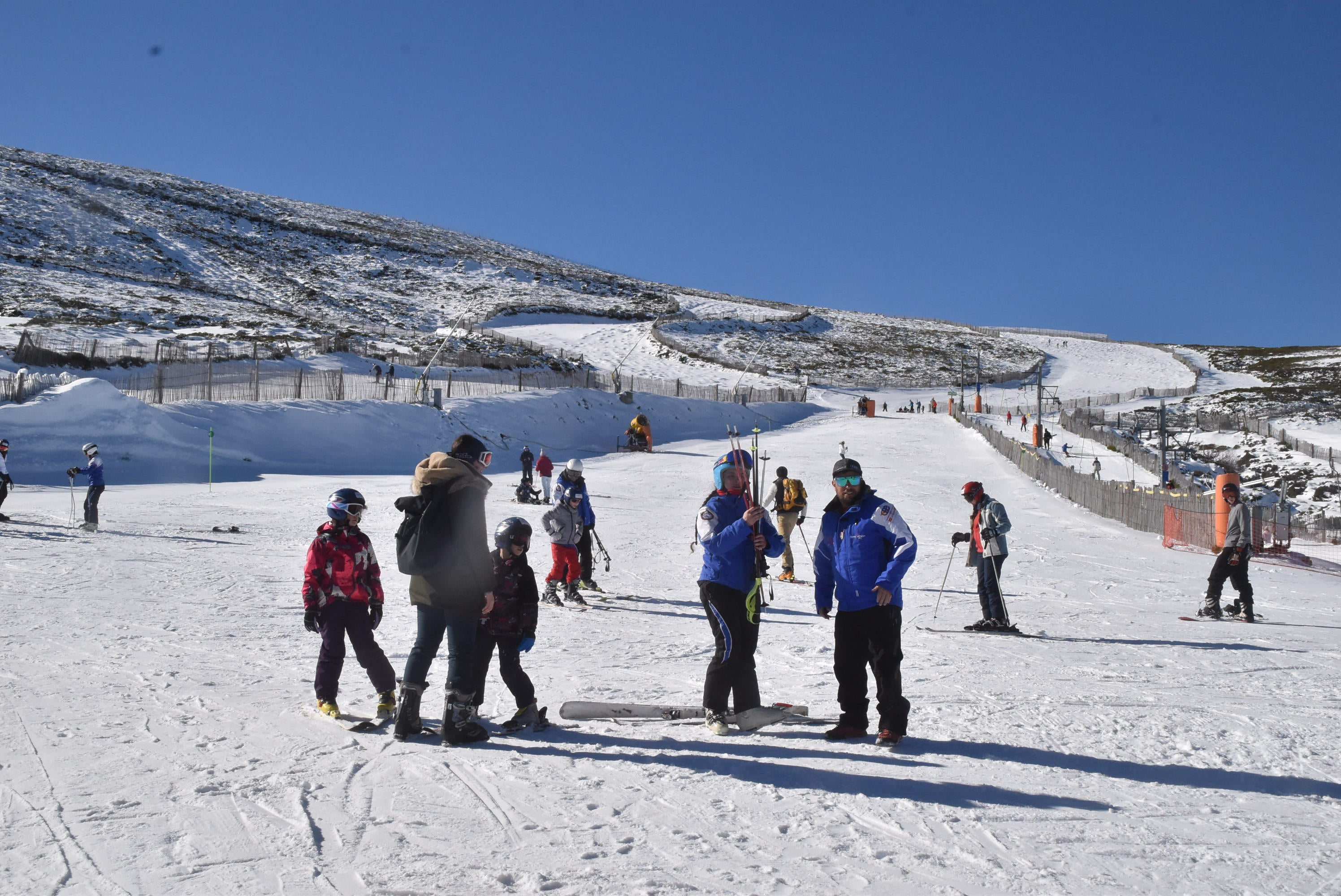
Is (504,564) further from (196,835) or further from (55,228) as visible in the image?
(55,228)

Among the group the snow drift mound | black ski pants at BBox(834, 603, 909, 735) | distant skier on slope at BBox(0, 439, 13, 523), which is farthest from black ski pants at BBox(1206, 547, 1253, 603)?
the snow drift mound

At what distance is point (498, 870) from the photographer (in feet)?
11.3

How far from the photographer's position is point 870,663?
5.13 m

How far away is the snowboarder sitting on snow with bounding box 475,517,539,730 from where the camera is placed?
17.4 feet

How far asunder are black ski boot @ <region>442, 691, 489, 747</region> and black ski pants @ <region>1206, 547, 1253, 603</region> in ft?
28.9

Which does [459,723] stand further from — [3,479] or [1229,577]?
[3,479]

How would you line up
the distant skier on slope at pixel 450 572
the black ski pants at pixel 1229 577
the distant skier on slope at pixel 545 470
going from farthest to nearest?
the distant skier on slope at pixel 545 470, the black ski pants at pixel 1229 577, the distant skier on slope at pixel 450 572

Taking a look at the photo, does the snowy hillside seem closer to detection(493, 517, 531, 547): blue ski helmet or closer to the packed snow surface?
the packed snow surface

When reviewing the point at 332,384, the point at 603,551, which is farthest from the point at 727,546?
the point at 332,384

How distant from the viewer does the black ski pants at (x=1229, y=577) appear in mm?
10219

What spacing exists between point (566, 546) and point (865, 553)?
521cm

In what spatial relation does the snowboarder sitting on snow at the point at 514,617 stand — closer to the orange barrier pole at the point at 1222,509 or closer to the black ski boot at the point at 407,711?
the black ski boot at the point at 407,711

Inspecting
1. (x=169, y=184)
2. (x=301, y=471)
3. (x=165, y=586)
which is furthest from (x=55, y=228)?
(x=165, y=586)

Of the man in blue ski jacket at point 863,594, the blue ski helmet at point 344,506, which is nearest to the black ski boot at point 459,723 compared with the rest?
the blue ski helmet at point 344,506
